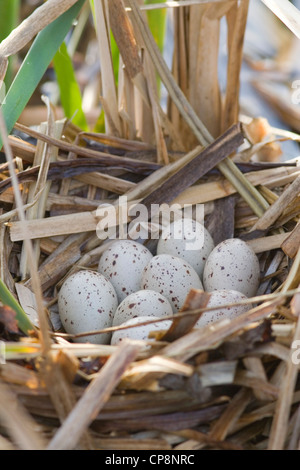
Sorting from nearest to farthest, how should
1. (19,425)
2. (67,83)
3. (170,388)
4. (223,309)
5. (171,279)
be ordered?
(19,425) < (170,388) < (223,309) < (171,279) < (67,83)

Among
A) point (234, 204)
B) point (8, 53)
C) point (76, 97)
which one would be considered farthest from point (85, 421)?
point (76, 97)

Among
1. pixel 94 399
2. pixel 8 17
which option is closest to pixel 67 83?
pixel 8 17

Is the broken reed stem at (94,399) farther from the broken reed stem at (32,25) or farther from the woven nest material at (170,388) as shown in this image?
the broken reed stem at (32,25)

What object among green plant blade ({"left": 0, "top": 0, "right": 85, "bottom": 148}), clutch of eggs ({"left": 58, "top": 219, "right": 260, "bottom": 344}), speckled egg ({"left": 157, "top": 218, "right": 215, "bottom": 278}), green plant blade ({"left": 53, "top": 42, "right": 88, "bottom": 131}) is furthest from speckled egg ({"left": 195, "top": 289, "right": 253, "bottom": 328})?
green plant blade ({"left": 53, "top": 42, "right": 88, "bottom": 131})

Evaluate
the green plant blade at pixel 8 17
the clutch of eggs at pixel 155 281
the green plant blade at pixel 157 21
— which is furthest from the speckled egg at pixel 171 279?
the green plant blade at pixel 157 21

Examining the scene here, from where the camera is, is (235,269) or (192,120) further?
(192,120)

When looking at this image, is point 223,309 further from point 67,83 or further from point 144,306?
point 67,83
